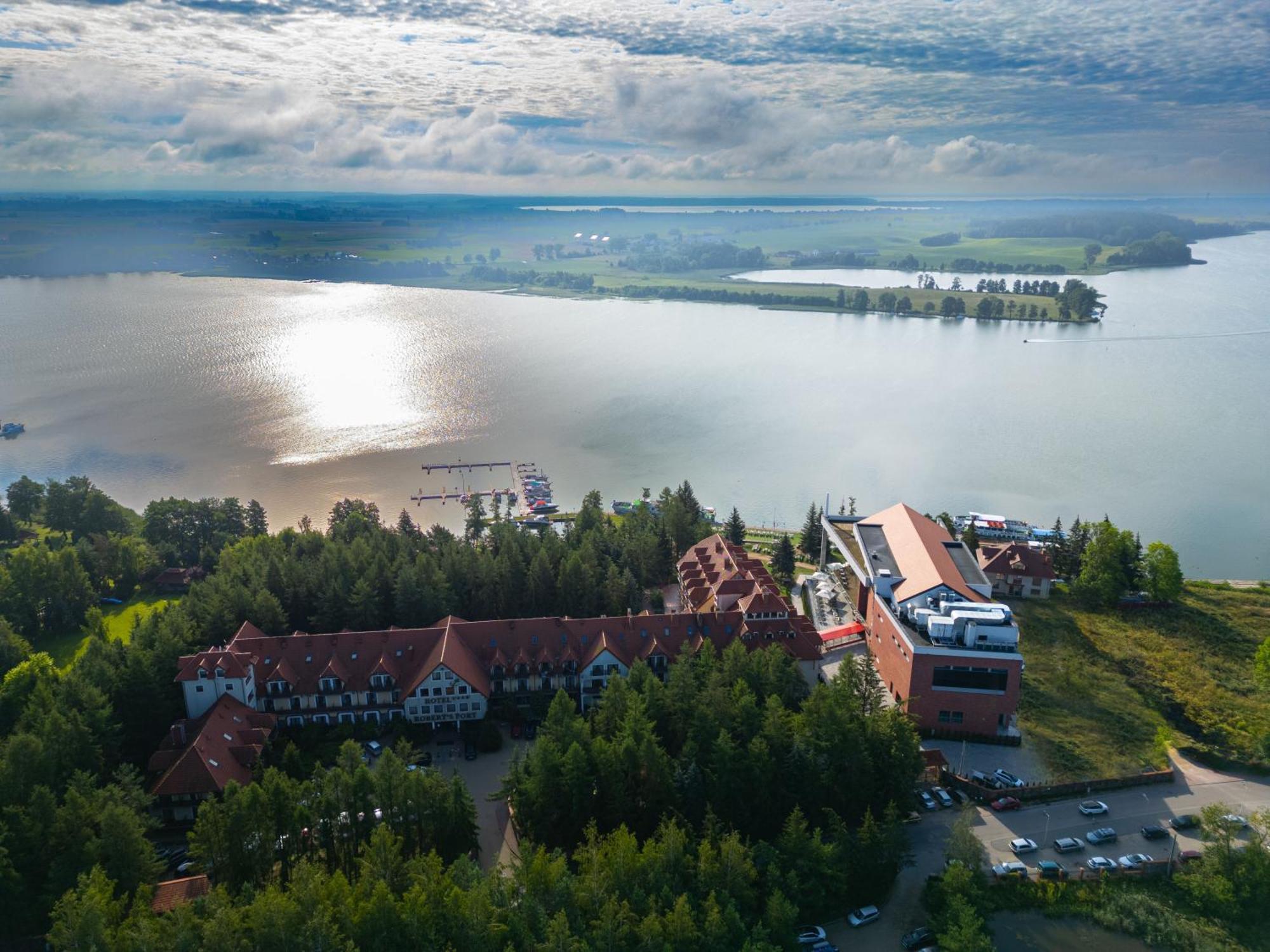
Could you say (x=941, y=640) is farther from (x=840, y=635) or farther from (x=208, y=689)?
(x=208, y=689)

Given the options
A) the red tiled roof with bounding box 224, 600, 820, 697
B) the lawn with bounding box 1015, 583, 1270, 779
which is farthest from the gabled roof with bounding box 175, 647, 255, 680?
the lawn with bounding box 1015, 583, 1270, 779

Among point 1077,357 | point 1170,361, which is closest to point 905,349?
point 1077,357

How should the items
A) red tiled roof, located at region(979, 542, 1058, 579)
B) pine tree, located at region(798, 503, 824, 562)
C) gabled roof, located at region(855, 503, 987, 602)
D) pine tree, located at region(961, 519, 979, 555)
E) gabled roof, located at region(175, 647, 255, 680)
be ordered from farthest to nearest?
pine tree, located at region(798, 503, 824, 562), pine tree, located at region(961, 519, 979, 555), red tiled roof, located at region(979, 542, 1058, 579), gabled roof, located at region(855, 503, 987, 602), gabled roof, located at region(175, 647, 255, 680)

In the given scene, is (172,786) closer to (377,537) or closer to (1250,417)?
(377,537)

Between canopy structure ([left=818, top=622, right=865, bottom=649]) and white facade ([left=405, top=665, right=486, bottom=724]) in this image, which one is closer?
white facade ([left=405, top=665, right=486, bottom=724])

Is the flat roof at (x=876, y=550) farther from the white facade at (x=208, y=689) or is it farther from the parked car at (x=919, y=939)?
the white facade at (x=208, y=689)

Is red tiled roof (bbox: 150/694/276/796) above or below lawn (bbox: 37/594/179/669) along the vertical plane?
above

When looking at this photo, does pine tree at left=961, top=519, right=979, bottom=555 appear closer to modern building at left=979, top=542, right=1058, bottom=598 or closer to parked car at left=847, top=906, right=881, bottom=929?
modern building at left=979, top=542, right=1058, bottom=598
